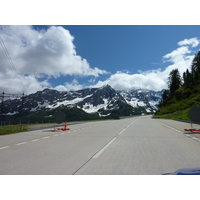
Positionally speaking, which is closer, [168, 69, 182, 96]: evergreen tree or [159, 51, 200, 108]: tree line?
[159, 51, 200, 108]: tree line

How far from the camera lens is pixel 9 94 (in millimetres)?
64938

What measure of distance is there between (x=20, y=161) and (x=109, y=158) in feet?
9.61

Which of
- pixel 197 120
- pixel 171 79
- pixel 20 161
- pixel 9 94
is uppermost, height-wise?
pixel 171 79

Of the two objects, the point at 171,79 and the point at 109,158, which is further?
the point at 171,79

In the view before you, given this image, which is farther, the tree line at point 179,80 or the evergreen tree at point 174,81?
the evergreen tree at point 174,81

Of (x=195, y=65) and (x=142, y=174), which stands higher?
(x=195, y=65)
